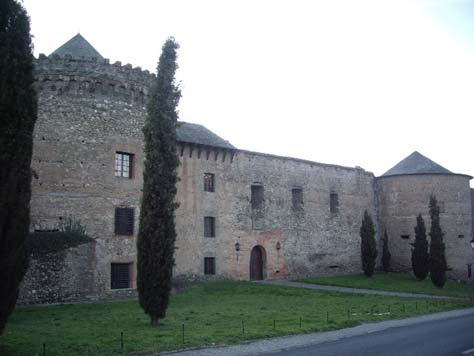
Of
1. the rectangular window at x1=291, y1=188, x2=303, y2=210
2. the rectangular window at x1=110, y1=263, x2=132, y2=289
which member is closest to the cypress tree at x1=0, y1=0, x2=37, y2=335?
the rectangular window at x1=110, y1=263, x2=132, y2=289

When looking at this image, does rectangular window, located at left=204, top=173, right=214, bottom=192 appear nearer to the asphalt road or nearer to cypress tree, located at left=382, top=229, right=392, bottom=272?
the asphalt road

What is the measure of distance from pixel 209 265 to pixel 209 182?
189 inches

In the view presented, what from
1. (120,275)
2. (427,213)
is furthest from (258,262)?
(427,213)

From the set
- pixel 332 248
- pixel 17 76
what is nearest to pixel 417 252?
pixel 332 248

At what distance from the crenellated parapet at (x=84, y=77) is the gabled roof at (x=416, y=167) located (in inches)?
1009

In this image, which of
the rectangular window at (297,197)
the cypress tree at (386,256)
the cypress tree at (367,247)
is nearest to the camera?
the rectangular window at (297,197)

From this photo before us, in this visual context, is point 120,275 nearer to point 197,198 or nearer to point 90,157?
point 90,157

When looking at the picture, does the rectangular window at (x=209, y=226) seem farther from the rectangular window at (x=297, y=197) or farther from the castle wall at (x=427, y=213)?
the castle wall at (x=427, y=213)

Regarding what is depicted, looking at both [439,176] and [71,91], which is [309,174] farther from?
[71,91]

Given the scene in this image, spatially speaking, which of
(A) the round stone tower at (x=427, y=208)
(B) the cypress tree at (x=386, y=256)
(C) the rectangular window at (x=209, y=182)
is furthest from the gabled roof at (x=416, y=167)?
(C) the rectangular window at (x=209, y=182)

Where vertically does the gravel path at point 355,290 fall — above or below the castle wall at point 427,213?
below

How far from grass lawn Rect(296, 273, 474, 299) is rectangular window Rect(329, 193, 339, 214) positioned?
5101 millimetres

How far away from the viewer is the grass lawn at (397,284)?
27281mm

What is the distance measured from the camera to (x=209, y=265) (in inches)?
1076
